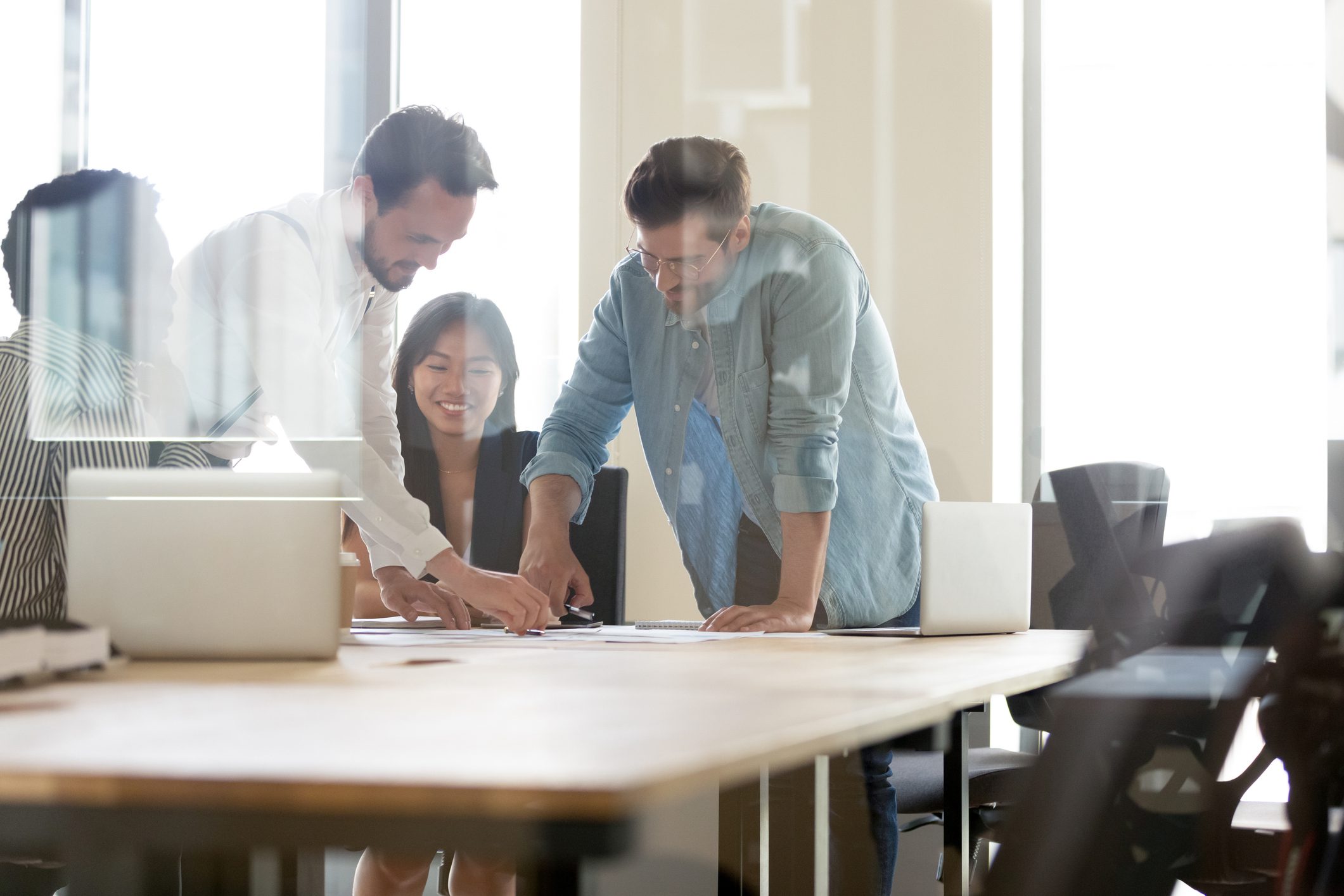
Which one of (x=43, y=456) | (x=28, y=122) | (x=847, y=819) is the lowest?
(x=847, y=819)

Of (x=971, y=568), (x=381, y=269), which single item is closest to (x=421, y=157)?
(x=381, y=269)

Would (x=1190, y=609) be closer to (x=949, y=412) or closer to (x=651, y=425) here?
(x=651, y=425)

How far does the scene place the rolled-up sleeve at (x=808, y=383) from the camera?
6.76 feet

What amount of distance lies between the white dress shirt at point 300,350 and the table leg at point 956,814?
841 mm

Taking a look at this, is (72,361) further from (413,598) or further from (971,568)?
(971,568)

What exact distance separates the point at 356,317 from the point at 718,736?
1.83m

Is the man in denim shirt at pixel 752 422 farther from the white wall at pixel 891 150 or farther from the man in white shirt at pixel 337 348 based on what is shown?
the white wall at pixel 891 150

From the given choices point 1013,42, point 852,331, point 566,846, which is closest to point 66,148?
point 852,331

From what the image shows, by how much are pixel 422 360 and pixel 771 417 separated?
2.88 feet

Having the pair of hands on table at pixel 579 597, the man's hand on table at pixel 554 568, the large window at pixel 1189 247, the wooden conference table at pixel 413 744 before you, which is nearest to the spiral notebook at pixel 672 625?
the pair of hands on table at pixel 579 597

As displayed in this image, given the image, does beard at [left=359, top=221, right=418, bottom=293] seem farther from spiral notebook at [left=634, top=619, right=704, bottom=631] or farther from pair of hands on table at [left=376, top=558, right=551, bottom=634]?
spiral notebook at [left=634, top=619, right=704, bottom=631]

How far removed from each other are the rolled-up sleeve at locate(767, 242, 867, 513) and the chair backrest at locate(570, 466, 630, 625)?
511mm

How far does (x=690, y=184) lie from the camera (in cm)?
268

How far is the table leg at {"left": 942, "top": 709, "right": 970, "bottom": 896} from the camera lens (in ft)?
4.43
